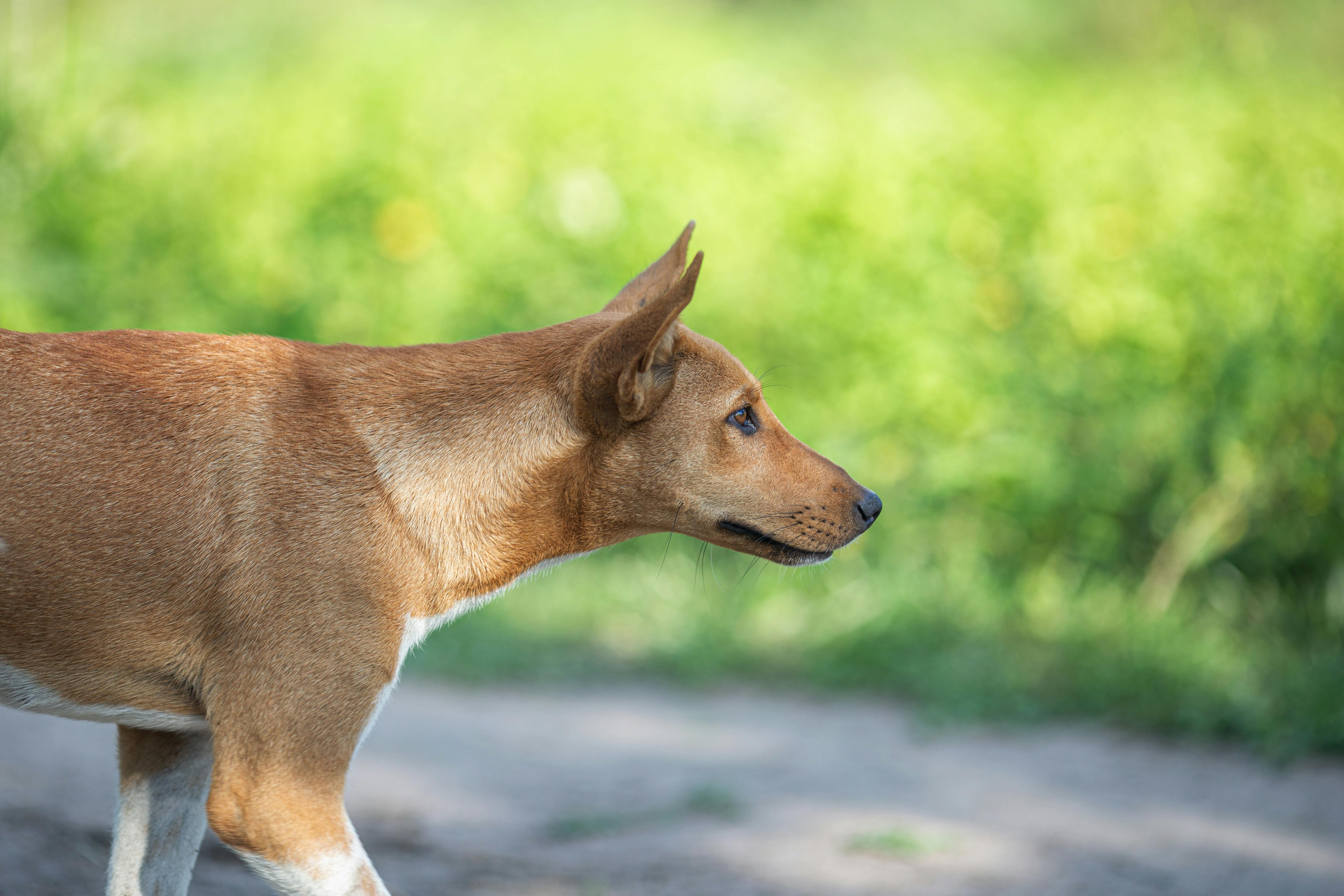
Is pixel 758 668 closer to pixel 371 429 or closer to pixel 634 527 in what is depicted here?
pixel 634 527

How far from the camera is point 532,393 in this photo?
270 centimetres

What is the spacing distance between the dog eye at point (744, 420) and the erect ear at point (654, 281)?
1.32ft

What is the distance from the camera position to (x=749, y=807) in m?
4.27

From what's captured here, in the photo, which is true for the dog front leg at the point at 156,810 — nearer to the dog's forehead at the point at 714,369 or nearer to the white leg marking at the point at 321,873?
the white leg marking at the point at 321,873

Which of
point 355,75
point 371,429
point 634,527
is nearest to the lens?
point 371,429

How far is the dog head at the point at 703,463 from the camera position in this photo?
2.67m

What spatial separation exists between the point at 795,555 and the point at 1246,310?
372cm

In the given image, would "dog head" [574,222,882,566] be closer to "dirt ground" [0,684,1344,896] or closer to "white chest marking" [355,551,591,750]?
"white chest marking" [355,551,591,750]

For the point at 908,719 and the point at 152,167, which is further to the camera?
the point at 152,167

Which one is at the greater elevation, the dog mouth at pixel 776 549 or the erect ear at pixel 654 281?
the erect ear at pixel 654 281

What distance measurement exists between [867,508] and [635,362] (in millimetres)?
746

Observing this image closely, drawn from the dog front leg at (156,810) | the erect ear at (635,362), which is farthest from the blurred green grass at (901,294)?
the erect ear at (635,362)

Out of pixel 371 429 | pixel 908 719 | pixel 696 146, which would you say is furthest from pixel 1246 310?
pixel 371 429

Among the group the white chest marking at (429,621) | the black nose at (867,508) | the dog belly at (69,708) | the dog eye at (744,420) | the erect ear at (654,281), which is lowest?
the dog belly at (69,708)
